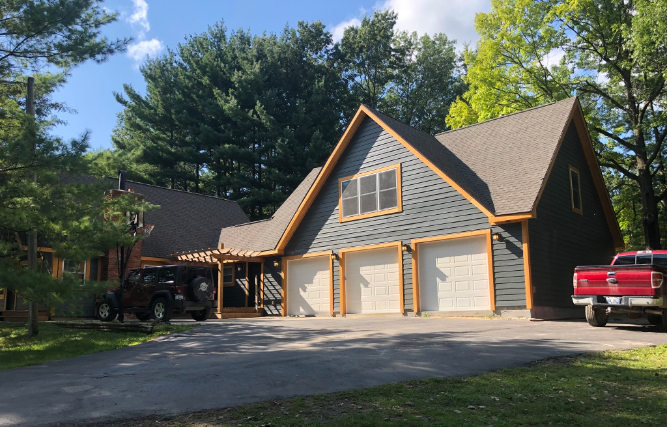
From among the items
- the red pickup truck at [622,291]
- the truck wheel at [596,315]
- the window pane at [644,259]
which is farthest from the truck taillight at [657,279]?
the window pane at [644,259]

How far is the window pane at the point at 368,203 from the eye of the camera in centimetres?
2000

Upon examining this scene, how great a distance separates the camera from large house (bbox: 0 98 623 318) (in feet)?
54.5

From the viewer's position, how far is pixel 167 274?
17312 millimetres

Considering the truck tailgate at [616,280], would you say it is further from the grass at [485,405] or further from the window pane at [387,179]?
the window pane at [387,179]

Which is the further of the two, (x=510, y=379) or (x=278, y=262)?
(x=278, y=262)

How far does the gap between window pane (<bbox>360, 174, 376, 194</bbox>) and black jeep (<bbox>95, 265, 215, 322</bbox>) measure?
6.19 meters

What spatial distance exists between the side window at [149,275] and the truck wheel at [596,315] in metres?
12.3

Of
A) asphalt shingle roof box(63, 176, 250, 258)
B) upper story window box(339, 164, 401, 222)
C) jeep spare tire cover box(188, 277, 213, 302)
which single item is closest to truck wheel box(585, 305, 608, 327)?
upper story window box(339, 164, 401, 222)

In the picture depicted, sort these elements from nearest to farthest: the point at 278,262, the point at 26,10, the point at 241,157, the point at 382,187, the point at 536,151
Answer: the point at 26,10
the point at 536,151
the point at 382,187
the point at 278,262
the point at 241,157

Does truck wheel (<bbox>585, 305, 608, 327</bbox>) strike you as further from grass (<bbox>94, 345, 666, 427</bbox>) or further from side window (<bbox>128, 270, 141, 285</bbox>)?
side window (<bbox>128, 270, 141, 285</bbox>)

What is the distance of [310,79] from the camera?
155ft

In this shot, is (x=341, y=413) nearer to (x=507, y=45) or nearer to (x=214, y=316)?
(x=214, y=316)

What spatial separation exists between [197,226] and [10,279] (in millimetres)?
18229

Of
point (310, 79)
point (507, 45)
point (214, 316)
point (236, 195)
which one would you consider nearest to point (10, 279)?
point (214, 316)
